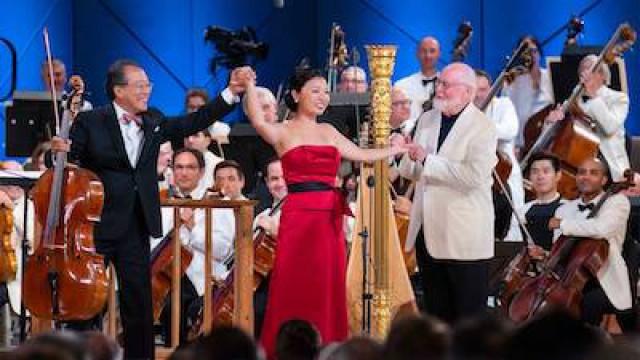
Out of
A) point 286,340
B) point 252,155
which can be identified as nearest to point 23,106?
point 252,155

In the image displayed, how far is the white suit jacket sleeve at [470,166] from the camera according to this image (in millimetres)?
6047

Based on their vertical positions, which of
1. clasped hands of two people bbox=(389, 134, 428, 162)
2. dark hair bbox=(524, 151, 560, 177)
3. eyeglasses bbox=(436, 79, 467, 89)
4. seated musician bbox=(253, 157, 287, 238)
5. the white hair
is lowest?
seated musician bbox=(253, 157, 287, 238)

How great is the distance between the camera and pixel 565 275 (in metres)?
7.41

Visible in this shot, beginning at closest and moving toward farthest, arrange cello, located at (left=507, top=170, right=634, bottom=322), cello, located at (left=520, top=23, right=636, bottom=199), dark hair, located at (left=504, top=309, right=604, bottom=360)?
1. dark hair, located at (left=504, top=309, right=604, bottom=360)
2. cello, located at (left=507, top=170, right=634, bottom=322)
3. cello, located at (left=520, top=23, right=636, bottom=199)

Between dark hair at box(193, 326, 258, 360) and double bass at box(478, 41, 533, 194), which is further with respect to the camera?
double bass at box(478, 41, 533, 194)

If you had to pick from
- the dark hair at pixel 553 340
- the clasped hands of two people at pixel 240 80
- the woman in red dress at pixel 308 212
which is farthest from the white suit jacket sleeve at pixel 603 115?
the dark hair at pixel 553 340

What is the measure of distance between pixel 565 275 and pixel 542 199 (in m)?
1.02

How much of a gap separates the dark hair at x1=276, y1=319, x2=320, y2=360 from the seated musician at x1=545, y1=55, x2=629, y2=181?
5.77m

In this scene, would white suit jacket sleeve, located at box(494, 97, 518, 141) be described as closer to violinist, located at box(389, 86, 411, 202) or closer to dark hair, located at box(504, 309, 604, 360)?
violinist, located at box(389, 86, 411, 202)

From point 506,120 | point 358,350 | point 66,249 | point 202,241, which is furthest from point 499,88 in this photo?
point 358,350

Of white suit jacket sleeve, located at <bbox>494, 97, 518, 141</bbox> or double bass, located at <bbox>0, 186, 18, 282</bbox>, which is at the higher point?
white suit jacket sleeve, located at <bbox>494, 97, 518, 141</bbox>

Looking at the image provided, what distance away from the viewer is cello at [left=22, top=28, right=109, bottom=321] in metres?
5.79

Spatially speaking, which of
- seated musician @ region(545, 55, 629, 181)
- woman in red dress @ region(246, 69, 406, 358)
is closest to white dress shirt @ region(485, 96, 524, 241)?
seated musician @ region(545, 55, 629, 181)

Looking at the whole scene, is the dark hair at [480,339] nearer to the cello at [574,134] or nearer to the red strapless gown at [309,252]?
Result: the red strapless gown at [309,252]
